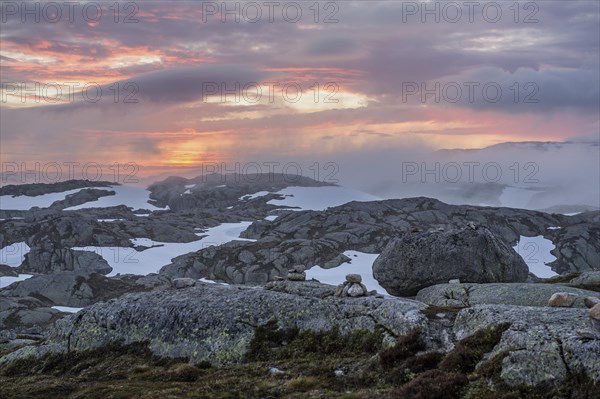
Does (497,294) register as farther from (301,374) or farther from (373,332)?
(301,374)

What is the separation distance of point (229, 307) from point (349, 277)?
7.52 metres

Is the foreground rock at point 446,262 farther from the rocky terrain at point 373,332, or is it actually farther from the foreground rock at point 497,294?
the foreground rock at point 497,294

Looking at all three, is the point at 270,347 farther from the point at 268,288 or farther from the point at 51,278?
the point at 51,278

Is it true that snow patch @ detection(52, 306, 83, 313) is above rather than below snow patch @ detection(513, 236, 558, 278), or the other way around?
above

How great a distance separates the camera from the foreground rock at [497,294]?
32.0 m

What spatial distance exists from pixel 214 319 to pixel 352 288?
27.7 ft

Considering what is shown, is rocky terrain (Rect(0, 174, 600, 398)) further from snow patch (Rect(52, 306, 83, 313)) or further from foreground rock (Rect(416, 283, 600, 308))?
snow patch (Rect(52, 306, 83, 313))

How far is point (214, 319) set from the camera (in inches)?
1196

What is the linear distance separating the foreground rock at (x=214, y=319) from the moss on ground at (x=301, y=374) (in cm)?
73

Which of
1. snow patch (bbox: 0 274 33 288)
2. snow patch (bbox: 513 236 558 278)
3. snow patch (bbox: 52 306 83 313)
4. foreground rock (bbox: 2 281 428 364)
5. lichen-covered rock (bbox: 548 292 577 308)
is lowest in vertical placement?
snow patch (bbox: 513 236 558 278)

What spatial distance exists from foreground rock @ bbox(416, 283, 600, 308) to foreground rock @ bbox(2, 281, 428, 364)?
21.1ft

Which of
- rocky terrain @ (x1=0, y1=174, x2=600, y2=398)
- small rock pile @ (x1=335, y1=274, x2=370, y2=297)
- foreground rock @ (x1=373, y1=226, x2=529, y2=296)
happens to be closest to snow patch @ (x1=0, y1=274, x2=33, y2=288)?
rocky terrain @ (x1=0, y1=174, x2=600, y2=398)

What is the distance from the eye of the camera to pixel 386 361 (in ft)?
72.5

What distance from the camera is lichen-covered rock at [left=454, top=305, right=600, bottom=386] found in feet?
57.2
